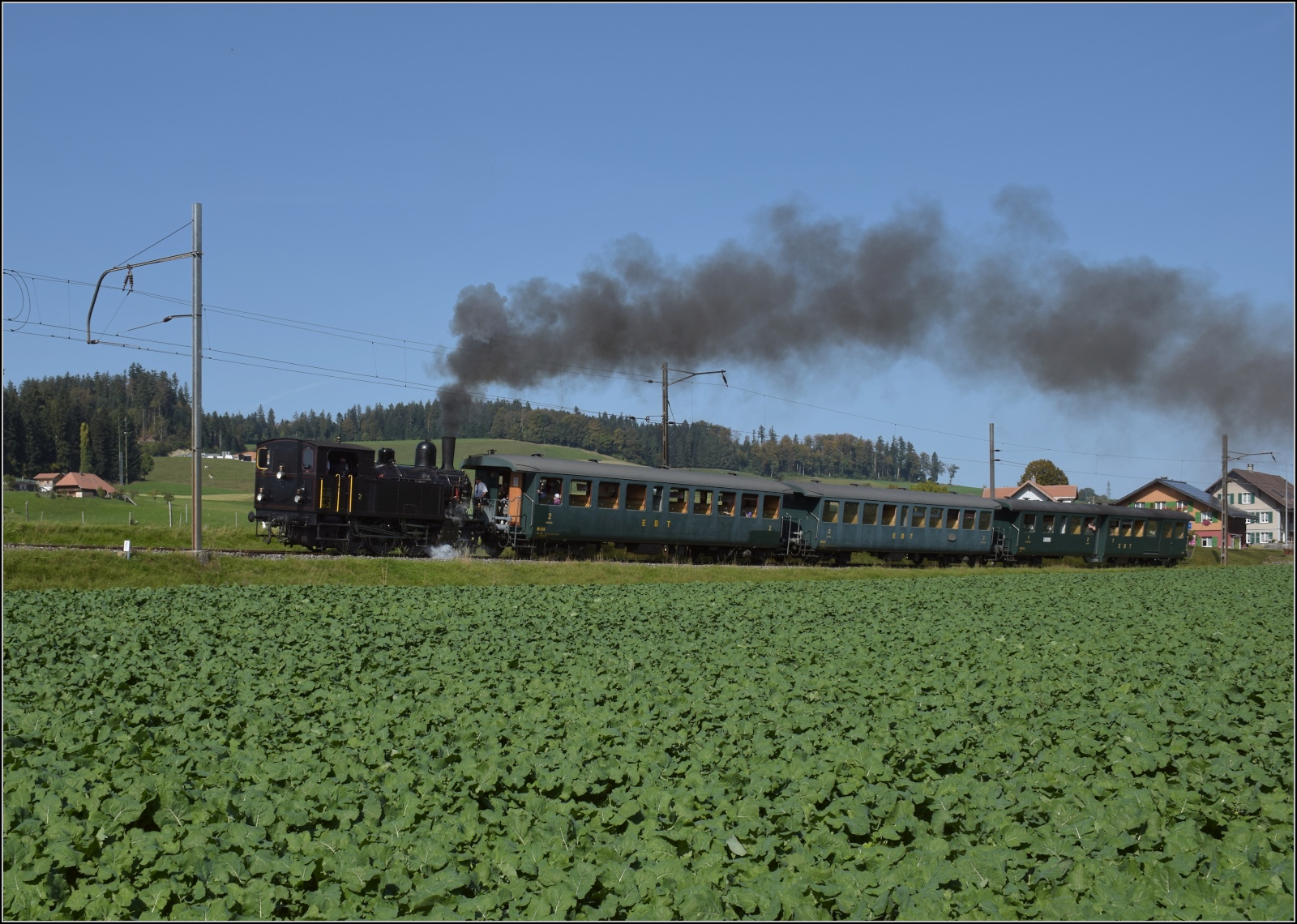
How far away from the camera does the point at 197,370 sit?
2130 centimetres

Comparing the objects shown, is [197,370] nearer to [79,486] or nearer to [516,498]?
[516,498]

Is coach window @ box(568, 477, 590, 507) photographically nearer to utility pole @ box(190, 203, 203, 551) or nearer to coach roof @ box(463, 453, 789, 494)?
coach roof @ box(463, 453, 789, 494)

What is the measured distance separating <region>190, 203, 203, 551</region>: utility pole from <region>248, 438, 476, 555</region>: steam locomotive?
126 inches

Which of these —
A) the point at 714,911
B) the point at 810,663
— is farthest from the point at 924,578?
the point at 714,911

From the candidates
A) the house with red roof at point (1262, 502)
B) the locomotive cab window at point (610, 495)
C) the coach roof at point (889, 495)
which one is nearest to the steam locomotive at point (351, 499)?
the locomotive cab window at point (610, 495)

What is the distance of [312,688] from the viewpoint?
420 inches

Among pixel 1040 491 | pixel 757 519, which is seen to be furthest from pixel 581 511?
pixel 1040 491

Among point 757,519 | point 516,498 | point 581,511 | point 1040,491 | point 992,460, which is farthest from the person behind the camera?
point 1040,491

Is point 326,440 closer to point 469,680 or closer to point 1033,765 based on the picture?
point 469,680

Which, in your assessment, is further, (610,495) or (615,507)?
(615,507)

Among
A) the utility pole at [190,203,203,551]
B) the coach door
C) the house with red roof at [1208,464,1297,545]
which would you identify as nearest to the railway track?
the utility pole at [190,203,203,551]

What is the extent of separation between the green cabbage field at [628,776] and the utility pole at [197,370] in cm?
709

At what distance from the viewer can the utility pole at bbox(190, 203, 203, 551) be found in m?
21.4

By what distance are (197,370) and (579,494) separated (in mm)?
10677
